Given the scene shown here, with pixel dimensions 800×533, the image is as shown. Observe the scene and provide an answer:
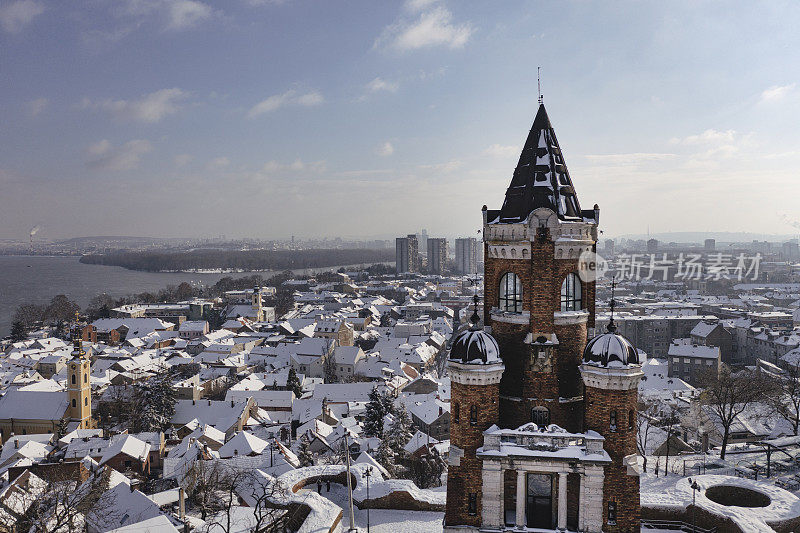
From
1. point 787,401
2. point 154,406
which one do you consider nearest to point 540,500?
point 154,406

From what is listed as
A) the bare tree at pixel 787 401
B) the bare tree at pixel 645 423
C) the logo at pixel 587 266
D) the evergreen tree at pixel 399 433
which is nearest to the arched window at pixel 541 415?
the logo at pixel 587 266

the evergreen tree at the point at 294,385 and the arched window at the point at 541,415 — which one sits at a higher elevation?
the arched window at the point at 541,415

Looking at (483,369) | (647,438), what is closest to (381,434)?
(647,438)

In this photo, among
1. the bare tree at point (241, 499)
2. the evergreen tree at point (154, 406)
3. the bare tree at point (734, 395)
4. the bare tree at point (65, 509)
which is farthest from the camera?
the evergreen tree at point (154, 406)

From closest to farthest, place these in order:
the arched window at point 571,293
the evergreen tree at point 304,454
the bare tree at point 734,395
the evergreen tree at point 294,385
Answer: the arched window at point 571,293 < the evergreen tree at point 304,454 < the bare tree at point 734,395 < the evergreen tree at point 294,385

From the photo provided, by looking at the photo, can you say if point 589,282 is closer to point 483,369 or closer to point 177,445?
point 483,369

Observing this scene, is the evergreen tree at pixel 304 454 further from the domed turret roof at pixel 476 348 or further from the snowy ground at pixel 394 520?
the domed turret roof at pixel 476 348
